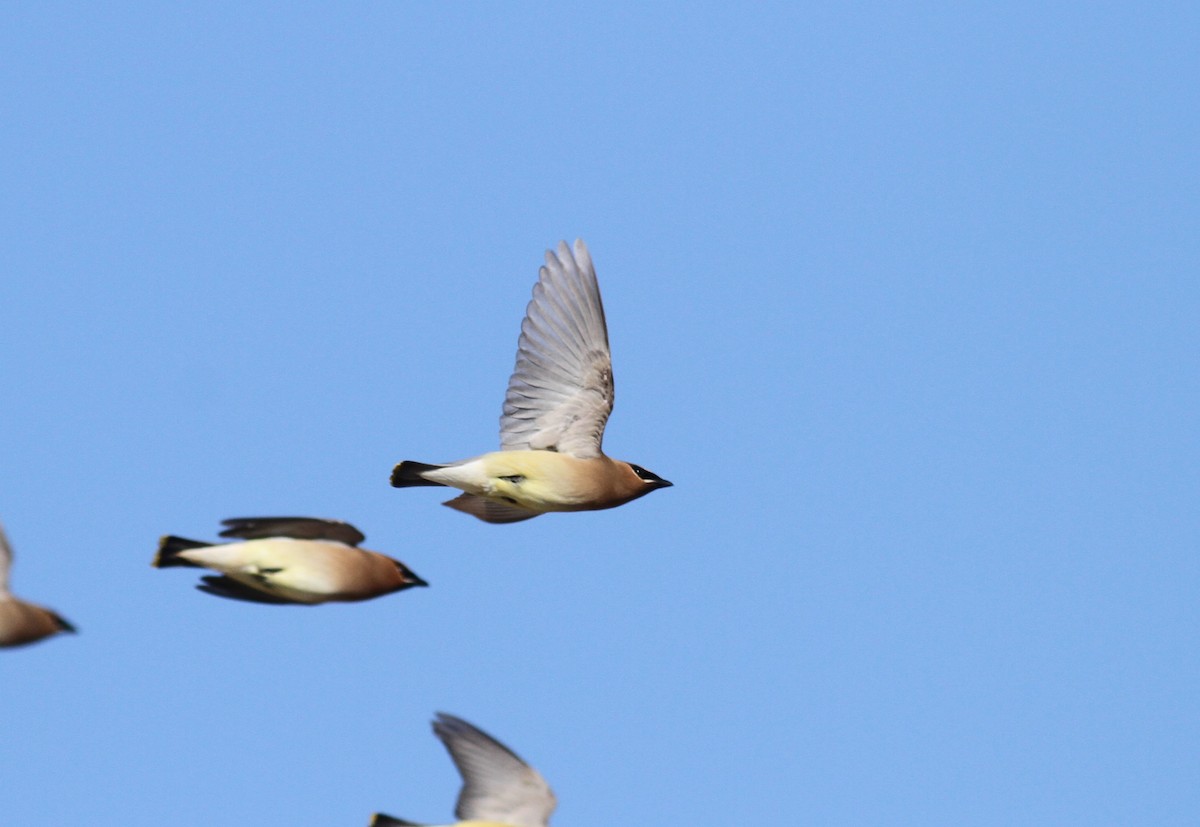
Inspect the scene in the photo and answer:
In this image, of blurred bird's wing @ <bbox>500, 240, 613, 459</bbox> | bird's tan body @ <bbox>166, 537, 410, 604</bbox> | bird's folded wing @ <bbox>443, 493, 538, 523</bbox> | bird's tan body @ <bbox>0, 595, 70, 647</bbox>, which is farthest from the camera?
bird's folded wing @ <bbox>443, 493, 538, 523</bbox>

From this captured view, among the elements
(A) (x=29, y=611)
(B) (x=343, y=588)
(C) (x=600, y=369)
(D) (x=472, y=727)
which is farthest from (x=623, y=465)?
(A) (x=29, y=611)

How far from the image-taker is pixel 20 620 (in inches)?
388

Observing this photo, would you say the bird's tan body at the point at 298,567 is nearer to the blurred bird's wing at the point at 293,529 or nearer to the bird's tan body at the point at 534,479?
the blurred bird's wing at the point at 293,529

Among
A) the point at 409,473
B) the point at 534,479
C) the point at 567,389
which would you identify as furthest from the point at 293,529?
the point at 567,389

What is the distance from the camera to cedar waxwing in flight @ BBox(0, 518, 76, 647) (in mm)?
9836

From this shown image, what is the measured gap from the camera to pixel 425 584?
1071 cm

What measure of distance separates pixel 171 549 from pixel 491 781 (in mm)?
2505

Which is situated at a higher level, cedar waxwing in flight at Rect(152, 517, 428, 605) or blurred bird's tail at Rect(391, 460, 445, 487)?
blurred bird's tail at Rect(391, 460, 445, 487)

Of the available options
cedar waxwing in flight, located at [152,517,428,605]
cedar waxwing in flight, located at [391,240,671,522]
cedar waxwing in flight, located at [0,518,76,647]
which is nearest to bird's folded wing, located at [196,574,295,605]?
cedar waxwing in flight, located at [152,517,428,605]

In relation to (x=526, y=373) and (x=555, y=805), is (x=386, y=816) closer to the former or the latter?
(x=555, y=805)

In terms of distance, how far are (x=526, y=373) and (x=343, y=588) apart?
119 inches

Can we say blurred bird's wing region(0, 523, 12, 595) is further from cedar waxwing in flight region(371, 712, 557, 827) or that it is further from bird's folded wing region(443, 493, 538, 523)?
bird's folded wing region(443, 493, 538, 523)

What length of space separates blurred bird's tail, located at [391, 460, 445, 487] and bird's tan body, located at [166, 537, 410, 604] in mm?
1903

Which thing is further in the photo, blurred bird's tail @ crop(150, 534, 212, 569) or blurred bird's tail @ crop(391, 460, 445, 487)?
blurred bird's tail @ crop(391, 460, 445, 487)
